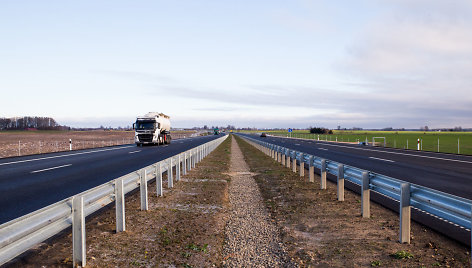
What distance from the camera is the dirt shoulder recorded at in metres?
5.33

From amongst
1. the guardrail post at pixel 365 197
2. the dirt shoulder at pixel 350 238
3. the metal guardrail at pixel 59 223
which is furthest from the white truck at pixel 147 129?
the guardrail post at pixel 365 197

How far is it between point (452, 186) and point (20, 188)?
1421 cm

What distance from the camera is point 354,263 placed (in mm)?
5262

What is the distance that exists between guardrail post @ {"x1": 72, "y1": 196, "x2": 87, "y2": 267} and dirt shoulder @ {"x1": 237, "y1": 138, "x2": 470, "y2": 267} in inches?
125

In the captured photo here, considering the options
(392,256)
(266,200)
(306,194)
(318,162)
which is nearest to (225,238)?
(392,256)

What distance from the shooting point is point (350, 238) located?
21.4ft

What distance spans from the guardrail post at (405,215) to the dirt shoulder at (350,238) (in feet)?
0.51

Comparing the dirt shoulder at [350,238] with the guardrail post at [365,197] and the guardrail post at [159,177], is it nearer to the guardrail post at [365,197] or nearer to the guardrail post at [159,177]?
the guardrail post at [365,197]

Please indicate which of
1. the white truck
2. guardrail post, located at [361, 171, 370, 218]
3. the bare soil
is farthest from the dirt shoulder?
the white truck

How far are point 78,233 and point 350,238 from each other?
4701 millimetres

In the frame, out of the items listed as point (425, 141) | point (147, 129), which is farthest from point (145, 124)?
point (425, 141)

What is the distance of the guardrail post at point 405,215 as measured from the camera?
6.05 m

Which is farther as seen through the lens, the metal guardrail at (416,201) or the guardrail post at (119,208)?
the guardrail post at (119,208)

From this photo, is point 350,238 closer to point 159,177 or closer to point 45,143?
point 159,177
